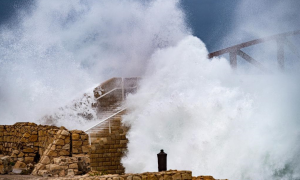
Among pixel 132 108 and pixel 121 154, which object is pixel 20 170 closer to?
pixel 121 154

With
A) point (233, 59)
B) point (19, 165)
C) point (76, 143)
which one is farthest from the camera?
point (233, 59)

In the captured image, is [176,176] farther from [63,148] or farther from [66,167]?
[63,148]

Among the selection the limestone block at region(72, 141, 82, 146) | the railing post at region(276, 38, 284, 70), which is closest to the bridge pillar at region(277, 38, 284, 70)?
the railing post at region(276, 38, 284, 70)

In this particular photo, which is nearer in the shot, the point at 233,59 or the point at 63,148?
the point at 63,148

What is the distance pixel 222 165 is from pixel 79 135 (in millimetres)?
4009

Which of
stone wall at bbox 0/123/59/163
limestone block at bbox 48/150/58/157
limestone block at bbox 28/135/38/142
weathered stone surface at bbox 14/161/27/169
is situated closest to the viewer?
Answer: limestone block at bbox 48/150/58/157

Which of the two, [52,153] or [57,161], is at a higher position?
[52,153]

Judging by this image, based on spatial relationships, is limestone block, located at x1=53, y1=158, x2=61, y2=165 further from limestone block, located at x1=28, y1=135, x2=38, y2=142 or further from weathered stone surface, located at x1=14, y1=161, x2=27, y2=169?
limestone block, located at x1=28, y1=135, x2=38, y2=142

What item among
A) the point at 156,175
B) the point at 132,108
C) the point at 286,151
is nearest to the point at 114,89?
the point at 132,108

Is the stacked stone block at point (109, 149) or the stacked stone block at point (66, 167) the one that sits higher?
the stacked stone block at point (109, 149)

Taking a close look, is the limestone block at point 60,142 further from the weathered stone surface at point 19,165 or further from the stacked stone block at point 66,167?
the weathered stone surface at point 19,165

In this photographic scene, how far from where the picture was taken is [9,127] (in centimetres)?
1630

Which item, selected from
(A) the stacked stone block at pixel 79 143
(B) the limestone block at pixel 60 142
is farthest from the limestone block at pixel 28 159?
(A) the stacked stone block at pixel 79 143

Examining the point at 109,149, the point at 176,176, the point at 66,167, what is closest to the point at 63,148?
the point at 66,167
